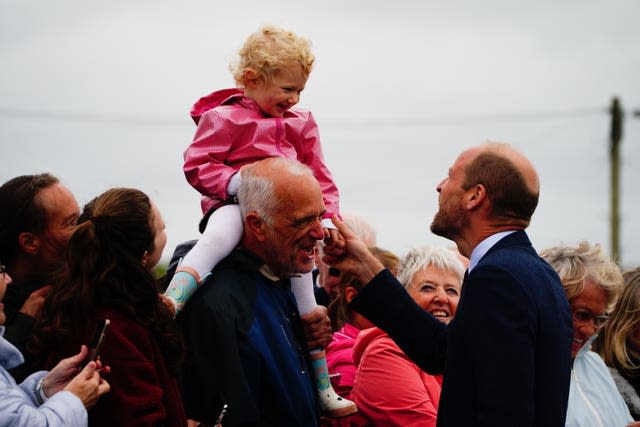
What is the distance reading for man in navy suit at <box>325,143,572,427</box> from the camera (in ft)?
13.1

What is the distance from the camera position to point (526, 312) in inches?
160

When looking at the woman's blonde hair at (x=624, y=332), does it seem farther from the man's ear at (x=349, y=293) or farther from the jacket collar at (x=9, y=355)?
the jacket collar at (x=9, y=355)

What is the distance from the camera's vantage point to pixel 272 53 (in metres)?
4.94

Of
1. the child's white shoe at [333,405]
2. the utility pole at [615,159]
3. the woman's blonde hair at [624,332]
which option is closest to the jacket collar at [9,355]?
the child's white shoe at [333,405]

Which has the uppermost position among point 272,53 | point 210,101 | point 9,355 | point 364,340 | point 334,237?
point 272,53

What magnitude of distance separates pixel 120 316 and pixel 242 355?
2.16 feet

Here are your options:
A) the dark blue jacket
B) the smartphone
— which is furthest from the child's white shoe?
the smartphone

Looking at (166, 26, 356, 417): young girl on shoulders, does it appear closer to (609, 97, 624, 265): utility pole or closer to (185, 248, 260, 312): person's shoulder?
(185, 248, 260, 312): person's shoulder

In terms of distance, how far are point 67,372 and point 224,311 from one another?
2.79 feet

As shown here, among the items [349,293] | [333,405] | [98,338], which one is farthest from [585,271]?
[98,338]

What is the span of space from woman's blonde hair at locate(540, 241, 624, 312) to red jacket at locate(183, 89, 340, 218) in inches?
68.8

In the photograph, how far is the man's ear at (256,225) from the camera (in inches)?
184

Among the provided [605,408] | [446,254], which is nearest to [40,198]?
[446,254]

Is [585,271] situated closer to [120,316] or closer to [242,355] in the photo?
[242,355]
